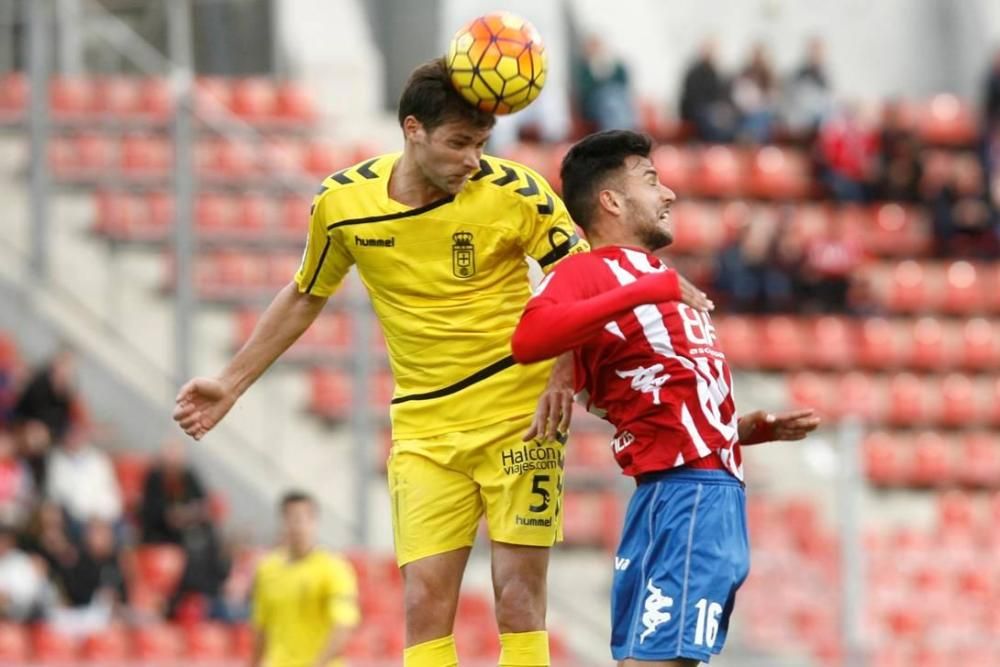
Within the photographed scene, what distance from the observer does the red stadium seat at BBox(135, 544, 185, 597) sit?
15.0 m

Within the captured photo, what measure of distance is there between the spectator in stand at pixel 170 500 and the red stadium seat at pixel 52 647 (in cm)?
130

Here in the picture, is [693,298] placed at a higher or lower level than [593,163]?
lower

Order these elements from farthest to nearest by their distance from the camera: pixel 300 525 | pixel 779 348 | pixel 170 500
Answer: pixel 779 348 < pixel 170 500 < pixel 300 525

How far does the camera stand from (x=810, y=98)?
876 inches

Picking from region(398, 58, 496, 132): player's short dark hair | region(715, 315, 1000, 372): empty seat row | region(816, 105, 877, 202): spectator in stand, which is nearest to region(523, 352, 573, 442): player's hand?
region(398, 58, 496, 132): player's short dark hair

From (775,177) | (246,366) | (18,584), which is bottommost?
(18,584)

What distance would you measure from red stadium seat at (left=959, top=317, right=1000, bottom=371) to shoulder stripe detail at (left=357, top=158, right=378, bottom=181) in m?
14.2

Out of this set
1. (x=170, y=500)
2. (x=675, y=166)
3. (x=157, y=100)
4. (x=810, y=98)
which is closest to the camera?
(x=170, y=500)

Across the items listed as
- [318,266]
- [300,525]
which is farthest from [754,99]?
[318,266]

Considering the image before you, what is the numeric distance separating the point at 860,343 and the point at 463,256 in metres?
13.6

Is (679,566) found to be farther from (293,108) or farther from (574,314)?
(293,108)

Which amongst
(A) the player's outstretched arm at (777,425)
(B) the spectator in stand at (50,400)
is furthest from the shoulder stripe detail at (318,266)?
(B) the spectator in stand at (50,400)

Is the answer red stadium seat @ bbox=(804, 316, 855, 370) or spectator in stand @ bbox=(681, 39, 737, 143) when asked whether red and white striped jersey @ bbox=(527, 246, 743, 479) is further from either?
spectator in stand @ bbox=(681, 39, 737, 143)

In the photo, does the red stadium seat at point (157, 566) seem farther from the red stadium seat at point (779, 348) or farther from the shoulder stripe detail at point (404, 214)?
the shoulder stripe detail at point (404, 214)
